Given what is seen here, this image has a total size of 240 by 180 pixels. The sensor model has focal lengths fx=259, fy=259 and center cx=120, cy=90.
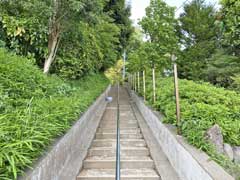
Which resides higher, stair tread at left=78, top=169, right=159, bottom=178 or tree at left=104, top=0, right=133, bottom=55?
tree at left=104, top=0, right=133, bottom=55

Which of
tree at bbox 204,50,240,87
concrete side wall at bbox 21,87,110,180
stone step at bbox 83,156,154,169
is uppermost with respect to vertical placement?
tree at bbox 204,50,240,87

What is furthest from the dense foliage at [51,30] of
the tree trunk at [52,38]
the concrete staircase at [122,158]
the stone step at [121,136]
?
the concrete staircase at [122,158]

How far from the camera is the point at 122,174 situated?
3266 mm

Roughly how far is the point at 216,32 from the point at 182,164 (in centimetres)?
1589

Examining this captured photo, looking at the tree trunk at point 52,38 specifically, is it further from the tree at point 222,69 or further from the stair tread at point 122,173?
the tree at point 222,69

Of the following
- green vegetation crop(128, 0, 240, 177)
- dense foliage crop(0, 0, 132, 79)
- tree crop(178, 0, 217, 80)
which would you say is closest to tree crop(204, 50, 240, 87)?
green vegetation crop(128, 0, 240, 177)

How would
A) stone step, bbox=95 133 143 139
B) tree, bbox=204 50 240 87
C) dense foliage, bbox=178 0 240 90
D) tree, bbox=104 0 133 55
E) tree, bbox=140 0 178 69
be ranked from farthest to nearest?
tree, bbox=104 0 133 55 < dense foliage, bbox=178 0 240 90 < tree, bbox=204 50 240 87 < tree, bbox=140 0 178 69 < stone step, bbox=95 133 143 139

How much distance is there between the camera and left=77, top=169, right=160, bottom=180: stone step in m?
3.14

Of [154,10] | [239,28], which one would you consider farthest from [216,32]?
[239,28]

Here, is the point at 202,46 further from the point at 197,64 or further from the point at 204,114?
the point at 204,114

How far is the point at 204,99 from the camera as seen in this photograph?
168 inches

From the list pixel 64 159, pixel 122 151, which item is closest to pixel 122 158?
pixel 122 151

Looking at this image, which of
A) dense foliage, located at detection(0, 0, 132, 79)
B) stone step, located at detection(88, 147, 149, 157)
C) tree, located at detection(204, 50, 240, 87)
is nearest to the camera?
stone step, located at detection(88, 147, 149, 157)

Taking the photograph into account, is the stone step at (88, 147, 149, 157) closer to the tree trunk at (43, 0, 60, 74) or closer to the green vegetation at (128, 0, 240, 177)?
the green vegetation at (128, 0, 240, 177)
